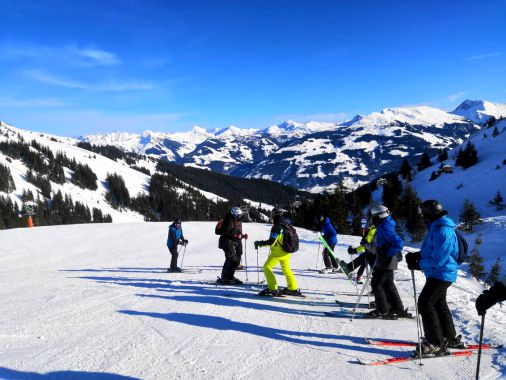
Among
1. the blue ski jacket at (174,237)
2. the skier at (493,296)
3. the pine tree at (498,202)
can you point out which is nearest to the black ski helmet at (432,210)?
the skier at (493,296)

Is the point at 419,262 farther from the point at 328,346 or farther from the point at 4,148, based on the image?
the point at 4,148

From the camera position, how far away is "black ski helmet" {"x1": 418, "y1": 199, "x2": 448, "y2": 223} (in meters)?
5.88

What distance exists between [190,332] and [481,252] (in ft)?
135

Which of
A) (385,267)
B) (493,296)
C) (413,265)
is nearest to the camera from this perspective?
(493,296)

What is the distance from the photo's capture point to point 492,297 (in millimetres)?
4426

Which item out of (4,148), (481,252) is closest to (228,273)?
(481,252)

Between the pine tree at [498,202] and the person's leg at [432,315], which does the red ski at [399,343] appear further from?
the pine tree at [498,202]

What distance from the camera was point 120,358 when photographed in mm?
6059

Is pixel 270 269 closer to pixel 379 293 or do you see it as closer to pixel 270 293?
pixel 270 293

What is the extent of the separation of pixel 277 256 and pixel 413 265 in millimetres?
3618

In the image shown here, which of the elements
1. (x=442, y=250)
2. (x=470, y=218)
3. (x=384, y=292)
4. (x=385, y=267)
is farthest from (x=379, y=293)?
(x=470, y=218)

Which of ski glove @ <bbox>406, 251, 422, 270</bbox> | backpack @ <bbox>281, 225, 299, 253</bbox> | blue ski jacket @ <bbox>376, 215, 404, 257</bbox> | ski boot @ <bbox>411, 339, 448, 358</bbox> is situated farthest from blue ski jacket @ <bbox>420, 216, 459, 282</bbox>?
backpack @ <bbox>281, 225, 299, 253</bbox>

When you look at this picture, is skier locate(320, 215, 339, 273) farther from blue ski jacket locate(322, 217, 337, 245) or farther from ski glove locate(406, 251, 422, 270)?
ski glove locate(406, 251, 422, 270)

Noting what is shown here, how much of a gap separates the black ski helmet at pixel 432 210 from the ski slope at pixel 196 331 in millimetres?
2154
